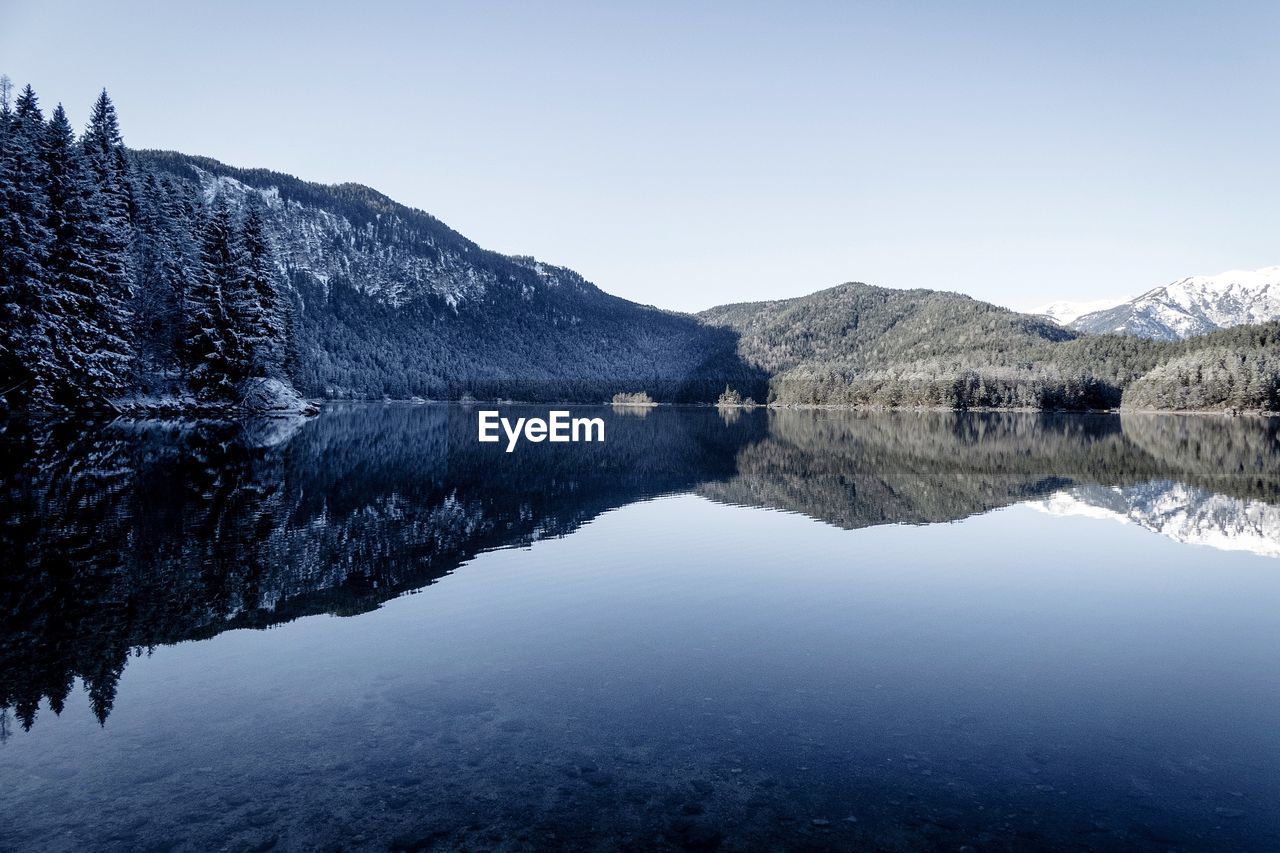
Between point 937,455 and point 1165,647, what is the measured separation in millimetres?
45061

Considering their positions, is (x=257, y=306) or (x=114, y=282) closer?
(x=114, y=282)

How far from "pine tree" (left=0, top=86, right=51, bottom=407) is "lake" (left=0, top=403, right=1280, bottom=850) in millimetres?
36463

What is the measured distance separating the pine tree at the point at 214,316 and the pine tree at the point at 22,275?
16.9 meters

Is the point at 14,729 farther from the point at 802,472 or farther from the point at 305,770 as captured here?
the point at 802,472

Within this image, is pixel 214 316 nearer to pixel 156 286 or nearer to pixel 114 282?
pixel 156 286

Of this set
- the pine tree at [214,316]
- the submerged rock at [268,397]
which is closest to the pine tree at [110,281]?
the pine tree at [214,316]

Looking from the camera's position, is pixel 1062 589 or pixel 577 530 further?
pixel 577 530

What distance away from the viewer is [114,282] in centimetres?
6638

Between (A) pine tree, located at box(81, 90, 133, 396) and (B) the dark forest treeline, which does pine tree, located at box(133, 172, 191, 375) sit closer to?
(B) the dark forest treeline

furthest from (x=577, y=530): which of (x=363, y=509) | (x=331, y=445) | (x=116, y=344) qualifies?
(x=116, y=344)

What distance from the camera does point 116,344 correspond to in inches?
2537

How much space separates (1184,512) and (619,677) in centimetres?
2990

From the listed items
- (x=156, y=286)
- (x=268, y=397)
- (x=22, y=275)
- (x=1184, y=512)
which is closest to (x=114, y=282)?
(x=22, y=275)

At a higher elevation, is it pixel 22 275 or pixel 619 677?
pixel 22 275
